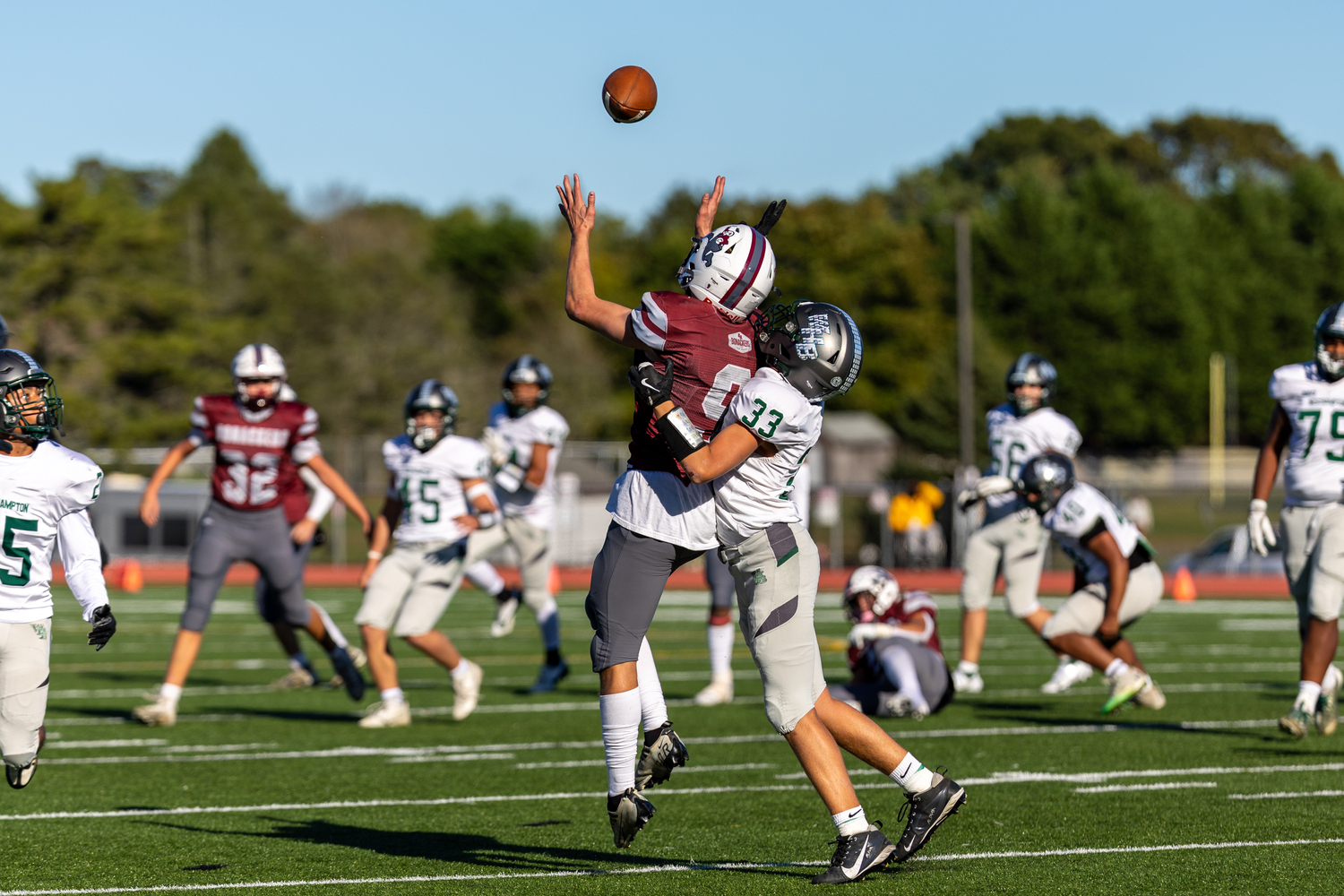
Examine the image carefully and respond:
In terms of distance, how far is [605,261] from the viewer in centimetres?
6738

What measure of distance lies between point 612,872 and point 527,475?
5977 mm

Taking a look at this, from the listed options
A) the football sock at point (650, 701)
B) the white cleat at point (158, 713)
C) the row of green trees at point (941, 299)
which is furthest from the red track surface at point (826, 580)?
the row of green trees at point (941, 299)

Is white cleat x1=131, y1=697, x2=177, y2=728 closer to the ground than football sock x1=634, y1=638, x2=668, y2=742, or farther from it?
closer to the ground

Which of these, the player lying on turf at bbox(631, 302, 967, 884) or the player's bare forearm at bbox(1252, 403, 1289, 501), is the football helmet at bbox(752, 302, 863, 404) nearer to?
the player lying on turf at bbox(631, 302, 967, 884)

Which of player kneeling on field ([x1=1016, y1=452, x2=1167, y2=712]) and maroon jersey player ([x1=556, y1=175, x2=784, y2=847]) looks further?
player kneeling on field ([x1=1016, y1=452, x2=1167, y2=712])

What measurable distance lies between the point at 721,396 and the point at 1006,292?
52.7m

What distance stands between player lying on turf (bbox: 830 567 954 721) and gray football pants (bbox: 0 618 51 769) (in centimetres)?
455

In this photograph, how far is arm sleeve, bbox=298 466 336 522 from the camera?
33.4ft

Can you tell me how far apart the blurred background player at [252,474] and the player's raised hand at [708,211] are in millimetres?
4055

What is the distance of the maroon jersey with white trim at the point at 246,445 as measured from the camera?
9219 millimetres

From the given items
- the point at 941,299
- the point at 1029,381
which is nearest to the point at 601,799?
the point at 1029,381

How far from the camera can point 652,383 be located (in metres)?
4.69

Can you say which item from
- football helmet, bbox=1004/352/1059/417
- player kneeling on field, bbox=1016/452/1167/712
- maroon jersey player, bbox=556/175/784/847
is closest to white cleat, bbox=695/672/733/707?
player kneeling on field, bbox=1016/452/1167/712

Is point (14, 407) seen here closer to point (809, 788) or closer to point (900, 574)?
point (809, 788)
